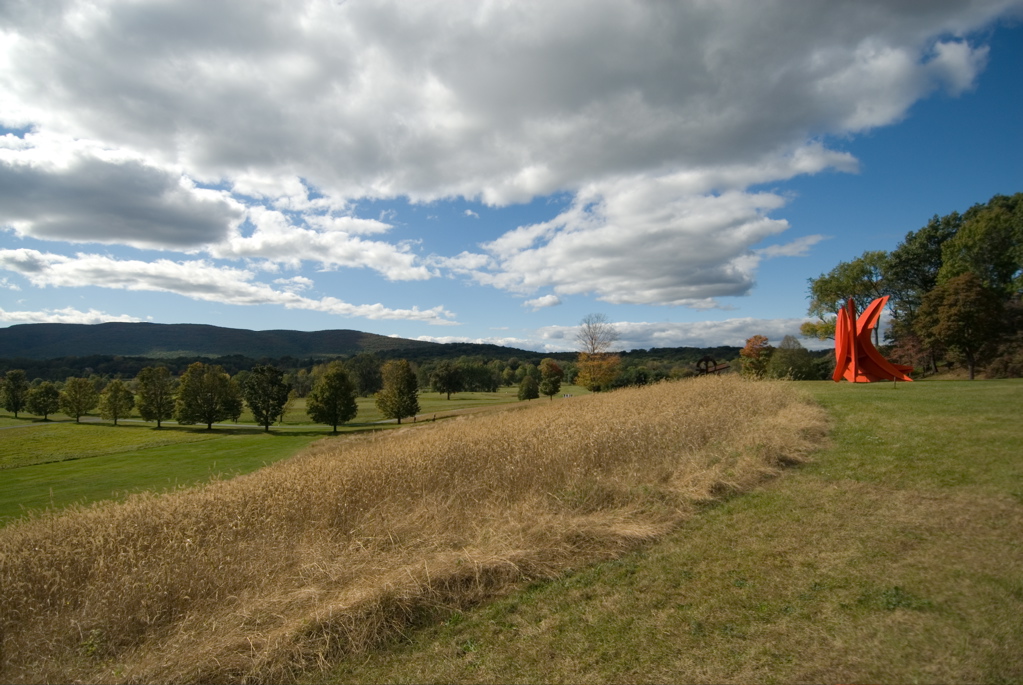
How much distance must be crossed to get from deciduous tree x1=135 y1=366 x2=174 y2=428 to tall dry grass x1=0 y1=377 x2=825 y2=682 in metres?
41.3

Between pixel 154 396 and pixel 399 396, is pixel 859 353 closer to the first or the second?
pixel 399 396

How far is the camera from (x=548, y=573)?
16.8ft

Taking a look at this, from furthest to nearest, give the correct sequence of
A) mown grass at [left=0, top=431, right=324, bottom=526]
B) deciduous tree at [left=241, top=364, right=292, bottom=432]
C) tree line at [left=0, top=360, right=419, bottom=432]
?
deciduous tree at [left=241, top=364, right=292, bottom=432] < tree line at [left=0, top=360, right=419, bottom=432] < mown grass at [left=0, top=431, right=324, bottom=526]

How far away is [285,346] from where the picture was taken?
649ft

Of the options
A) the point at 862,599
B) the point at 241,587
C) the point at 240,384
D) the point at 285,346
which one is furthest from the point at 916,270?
the point at 285,346

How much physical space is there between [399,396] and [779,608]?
143 feet

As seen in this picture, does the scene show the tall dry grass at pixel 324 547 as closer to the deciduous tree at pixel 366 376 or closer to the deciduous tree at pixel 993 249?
the deciduous tree at pixel 993 249

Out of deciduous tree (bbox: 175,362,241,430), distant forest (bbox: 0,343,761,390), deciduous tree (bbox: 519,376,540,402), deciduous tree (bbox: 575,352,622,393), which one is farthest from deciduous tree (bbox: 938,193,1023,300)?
deciduous tree (bbox: 175,362,241,430)

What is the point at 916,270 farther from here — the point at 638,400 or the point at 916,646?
the point at 916,646

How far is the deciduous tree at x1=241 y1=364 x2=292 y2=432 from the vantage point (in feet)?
137

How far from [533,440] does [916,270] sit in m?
50.4

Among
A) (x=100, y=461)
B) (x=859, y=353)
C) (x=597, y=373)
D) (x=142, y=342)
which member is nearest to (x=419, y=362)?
(x=597, y=373)

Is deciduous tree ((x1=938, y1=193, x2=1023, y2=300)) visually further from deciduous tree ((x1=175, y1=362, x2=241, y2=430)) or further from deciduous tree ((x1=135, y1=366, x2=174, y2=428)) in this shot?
deciduous tree ((x1=135, y1=366, x2=174, y2=428))

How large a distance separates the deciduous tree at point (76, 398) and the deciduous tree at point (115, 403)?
1.91 m
